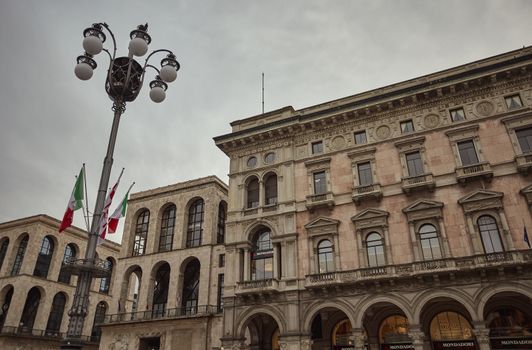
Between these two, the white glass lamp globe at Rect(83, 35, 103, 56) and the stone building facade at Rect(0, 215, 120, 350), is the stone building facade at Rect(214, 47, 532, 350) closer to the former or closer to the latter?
the white glass lamp globe at Rect(83, 35, 103, 56)

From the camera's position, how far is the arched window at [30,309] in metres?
51.4

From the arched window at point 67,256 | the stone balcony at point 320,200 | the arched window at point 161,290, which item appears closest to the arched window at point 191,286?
the arched window at point 161,290

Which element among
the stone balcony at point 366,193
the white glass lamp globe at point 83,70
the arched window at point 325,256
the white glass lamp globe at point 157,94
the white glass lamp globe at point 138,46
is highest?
the stone balcony at point 366,193

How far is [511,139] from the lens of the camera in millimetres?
24938

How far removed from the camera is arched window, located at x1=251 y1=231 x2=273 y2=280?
29.3m

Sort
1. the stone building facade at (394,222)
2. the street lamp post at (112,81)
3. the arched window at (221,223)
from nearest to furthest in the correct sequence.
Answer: the street lamp post at (112,81), the stone building facade at (394,222), the arched window at (221,223)

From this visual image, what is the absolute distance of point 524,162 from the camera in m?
23.7

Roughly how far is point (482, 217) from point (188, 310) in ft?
88.4

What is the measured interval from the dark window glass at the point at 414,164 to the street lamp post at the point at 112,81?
18.2 m

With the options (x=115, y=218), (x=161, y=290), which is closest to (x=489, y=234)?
(x=115, y=218)

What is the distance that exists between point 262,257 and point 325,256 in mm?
4997

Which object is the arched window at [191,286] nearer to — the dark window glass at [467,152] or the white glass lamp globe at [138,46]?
the dark window glass at [467,152]

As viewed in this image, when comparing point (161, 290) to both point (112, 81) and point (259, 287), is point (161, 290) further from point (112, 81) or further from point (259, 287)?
point (112, 81)

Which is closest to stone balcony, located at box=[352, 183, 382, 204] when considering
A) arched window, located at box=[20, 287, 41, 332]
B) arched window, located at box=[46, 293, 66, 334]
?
arched window, located at box=[46, 293, 66, 334]
